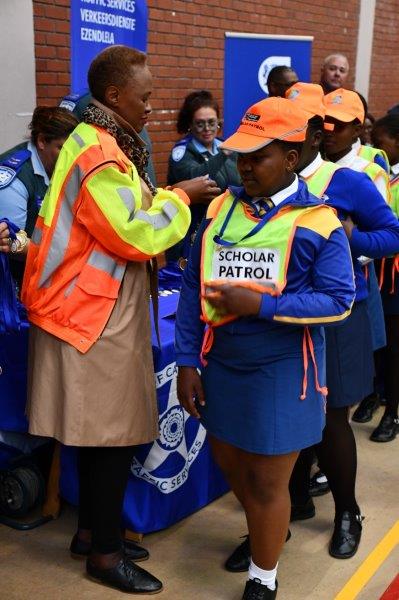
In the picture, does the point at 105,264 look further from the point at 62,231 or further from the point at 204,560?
the point at 204,560

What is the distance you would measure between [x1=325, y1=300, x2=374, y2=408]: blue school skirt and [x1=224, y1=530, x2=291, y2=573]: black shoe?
718mm

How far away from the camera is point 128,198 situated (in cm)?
276

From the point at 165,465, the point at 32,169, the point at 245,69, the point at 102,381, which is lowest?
the point at 165,465

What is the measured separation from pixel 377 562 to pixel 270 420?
1.15 meters

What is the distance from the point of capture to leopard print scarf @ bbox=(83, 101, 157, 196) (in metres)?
2.85

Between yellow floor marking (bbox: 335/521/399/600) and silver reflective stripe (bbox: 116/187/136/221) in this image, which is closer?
silver reflective stripe (bbox: 116/187/136/221)

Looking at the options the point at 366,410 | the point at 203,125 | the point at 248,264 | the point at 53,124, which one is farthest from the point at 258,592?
the point at 203,125

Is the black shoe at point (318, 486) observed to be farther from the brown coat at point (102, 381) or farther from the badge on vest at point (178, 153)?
the badge on vest at point (178, 153)

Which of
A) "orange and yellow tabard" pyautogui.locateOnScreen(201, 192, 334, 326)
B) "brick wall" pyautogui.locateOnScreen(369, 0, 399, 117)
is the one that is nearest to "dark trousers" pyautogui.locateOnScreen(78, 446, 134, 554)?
"orange and yellow tabard" pyautogui.locateOnScreen(201, 192, 334, 326)

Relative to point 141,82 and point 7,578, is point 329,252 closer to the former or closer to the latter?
point 141,82

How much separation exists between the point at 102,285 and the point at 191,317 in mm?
347

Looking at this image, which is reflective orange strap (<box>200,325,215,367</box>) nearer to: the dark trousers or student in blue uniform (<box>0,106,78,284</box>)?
the dark trousers

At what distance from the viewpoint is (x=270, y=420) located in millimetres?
2689

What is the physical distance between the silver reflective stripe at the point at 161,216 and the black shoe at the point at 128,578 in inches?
54.0
